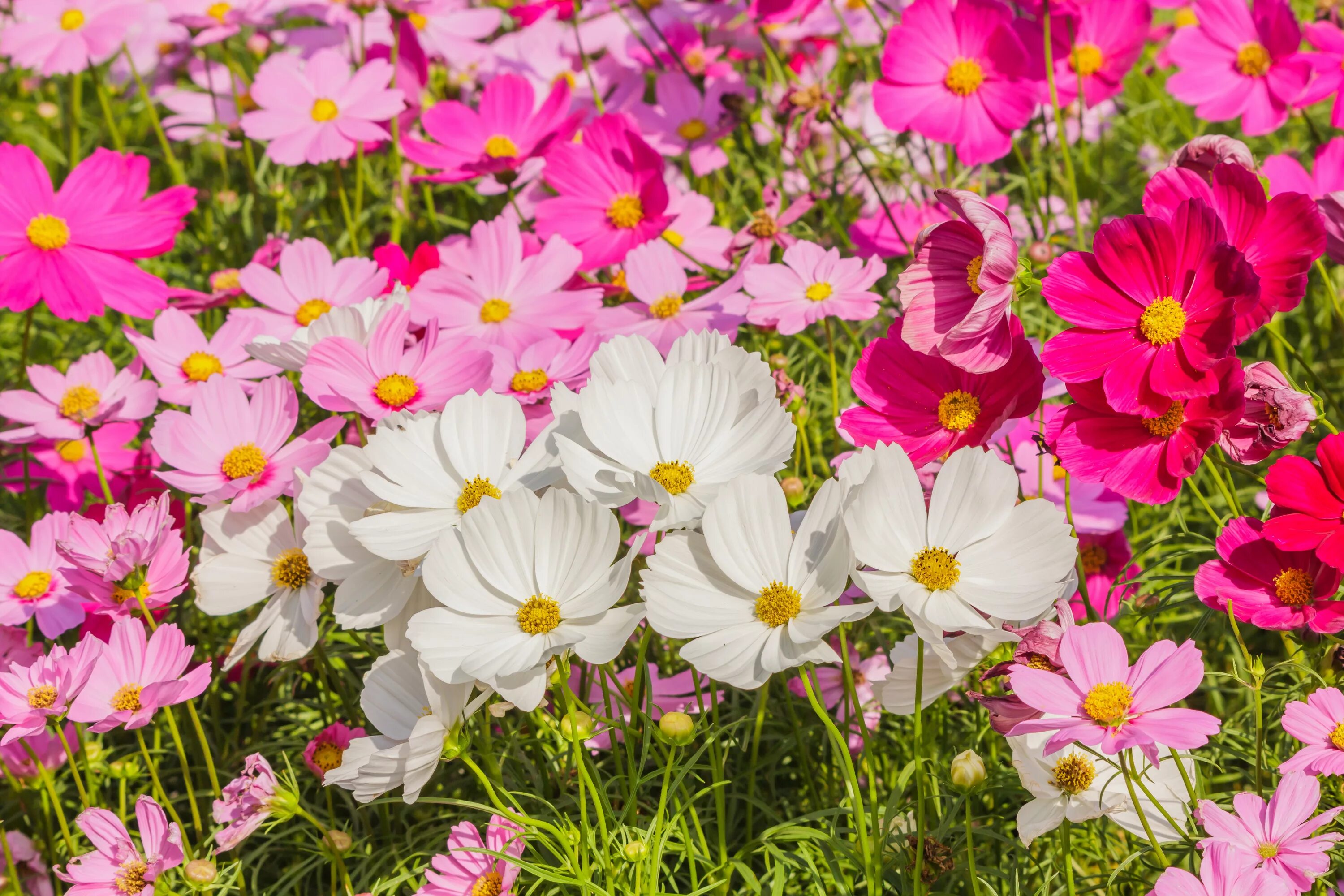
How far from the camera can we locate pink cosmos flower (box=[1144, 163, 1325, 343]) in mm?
895

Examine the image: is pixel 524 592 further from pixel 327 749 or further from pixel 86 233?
pixel 86 233

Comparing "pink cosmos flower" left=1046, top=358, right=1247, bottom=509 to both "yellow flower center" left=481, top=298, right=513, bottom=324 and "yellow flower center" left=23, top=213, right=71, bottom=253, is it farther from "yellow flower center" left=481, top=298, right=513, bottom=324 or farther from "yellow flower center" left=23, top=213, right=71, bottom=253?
"yellow flower center" left=23, top=213, right=71, bottom=253

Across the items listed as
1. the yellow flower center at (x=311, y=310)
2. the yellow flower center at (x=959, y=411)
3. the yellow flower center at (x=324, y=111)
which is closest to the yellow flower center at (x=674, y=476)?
the yellow flower center at (x=959, y=411)

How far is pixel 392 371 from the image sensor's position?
1095 millimetres

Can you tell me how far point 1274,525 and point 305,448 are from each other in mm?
835

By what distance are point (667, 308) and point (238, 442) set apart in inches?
20.4

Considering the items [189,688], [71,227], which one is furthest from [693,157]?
[189,688]

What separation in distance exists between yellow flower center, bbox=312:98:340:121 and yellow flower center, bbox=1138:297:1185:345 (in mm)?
1306

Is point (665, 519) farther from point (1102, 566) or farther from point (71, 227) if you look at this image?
point (71, 227)

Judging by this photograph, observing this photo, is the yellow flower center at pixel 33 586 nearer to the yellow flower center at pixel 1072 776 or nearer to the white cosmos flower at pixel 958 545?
the white cosmos flower at pixel 958 545

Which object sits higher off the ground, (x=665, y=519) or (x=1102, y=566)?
(x=665, y=519)

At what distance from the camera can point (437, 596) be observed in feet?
2.66

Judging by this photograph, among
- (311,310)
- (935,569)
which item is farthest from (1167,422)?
(311,310)

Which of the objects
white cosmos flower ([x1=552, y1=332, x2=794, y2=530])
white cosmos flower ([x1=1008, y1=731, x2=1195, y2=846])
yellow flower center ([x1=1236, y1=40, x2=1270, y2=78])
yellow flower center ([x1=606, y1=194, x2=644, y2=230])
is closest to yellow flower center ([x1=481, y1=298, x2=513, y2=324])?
yellow flower center ([x1=606, y1=194, x2=644, y2=230])
